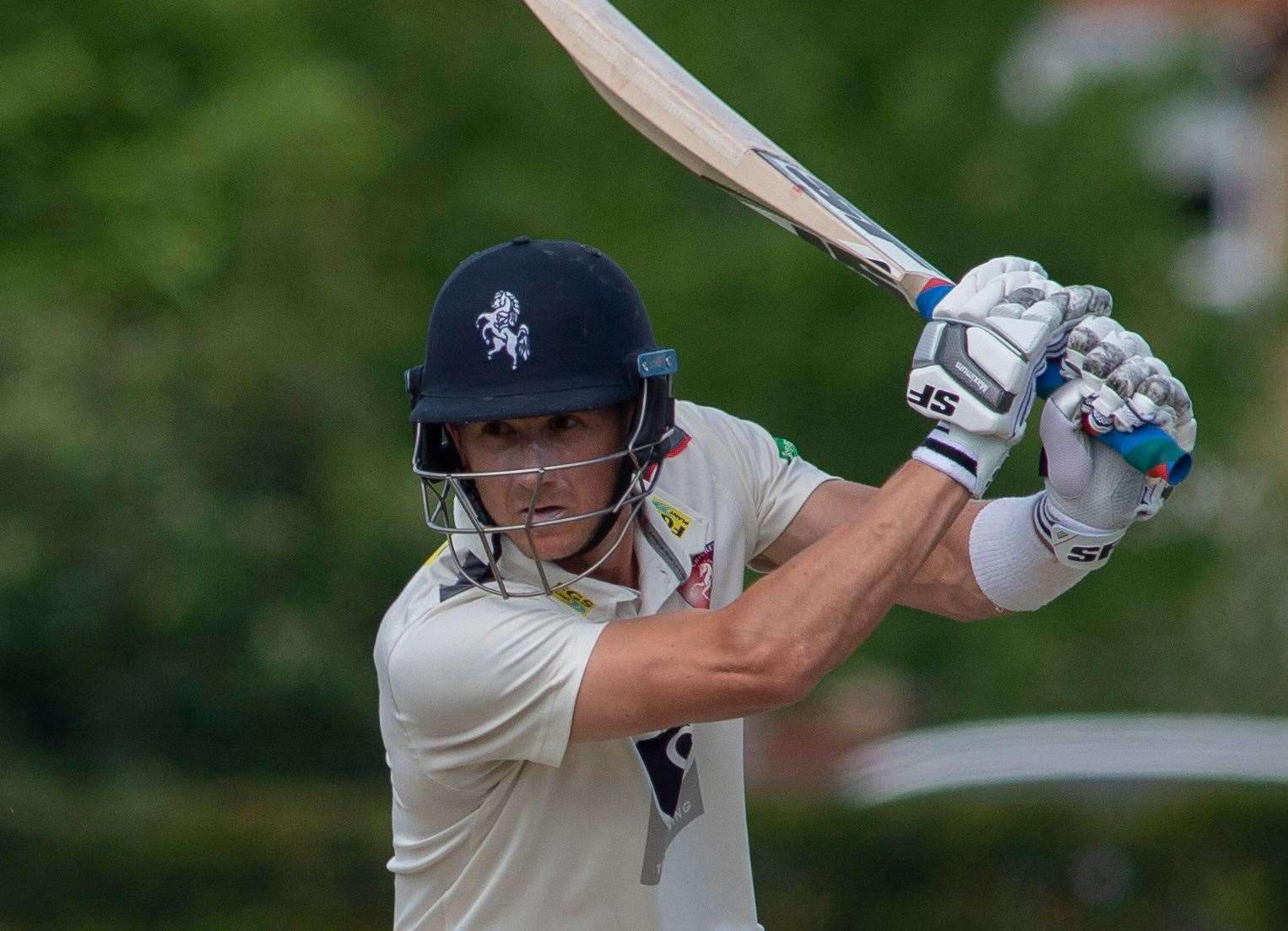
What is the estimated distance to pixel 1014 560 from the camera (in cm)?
314

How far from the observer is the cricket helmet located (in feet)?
9.16

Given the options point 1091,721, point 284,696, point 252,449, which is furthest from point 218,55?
point 1091,721

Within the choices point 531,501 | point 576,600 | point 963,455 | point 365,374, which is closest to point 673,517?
point 576,600

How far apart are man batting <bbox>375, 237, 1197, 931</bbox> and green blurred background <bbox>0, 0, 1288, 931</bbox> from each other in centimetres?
476

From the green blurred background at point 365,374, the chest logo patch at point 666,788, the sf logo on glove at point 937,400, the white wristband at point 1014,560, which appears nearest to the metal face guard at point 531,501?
the chest logo patch at point 666,788

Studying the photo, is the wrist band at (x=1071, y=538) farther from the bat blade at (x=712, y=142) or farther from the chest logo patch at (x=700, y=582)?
the chest logo patch at (x=700, y=582)

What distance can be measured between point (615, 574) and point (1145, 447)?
2.65 ft

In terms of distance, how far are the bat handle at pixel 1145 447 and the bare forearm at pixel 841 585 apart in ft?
1.06

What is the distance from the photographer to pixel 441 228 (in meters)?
9.12

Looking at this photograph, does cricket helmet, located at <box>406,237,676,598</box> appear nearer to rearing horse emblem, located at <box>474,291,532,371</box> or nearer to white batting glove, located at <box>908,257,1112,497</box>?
rearing horse emblem, located at <box>474,291,532,371</box>

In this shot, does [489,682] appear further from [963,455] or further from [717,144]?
[717,144]

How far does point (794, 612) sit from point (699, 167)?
0.95 m

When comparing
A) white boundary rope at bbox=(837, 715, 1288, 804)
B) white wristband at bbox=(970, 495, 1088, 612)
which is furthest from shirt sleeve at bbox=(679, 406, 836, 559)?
white boundary rope at bbox=(837, 715, 1288, 804)

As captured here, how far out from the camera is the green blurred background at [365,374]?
7523 mm
